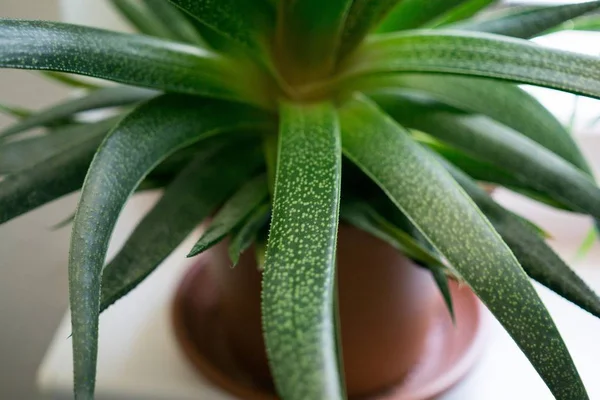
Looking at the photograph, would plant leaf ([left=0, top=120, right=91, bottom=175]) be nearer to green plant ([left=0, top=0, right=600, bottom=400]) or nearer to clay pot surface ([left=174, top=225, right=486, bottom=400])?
green plant ([left=0, top=0, right=600, bottom=400])

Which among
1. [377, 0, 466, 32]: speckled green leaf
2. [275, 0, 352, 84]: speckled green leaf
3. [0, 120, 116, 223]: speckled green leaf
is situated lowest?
[0, 120, 116, 223]: speckled green leaf

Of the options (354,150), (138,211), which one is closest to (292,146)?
(354,150)

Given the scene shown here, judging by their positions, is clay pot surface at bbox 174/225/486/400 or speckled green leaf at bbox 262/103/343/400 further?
clay pot surface at bbox 174/225/486/400

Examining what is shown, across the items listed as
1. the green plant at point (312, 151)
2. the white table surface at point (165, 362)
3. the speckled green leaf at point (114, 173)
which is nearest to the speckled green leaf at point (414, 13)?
the green plant at point (312, 151)

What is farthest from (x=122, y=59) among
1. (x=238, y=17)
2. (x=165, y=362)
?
(x=165, y=362)

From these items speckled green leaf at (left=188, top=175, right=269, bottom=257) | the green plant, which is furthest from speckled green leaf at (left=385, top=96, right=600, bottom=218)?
speckled green leaf at (left=188, top=175, right=269, bottom=257)

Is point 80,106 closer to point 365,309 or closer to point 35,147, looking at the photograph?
point 35,147

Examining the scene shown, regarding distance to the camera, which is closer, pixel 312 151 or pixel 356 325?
pixel 312 151

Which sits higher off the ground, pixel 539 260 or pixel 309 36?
pixel 309 36
